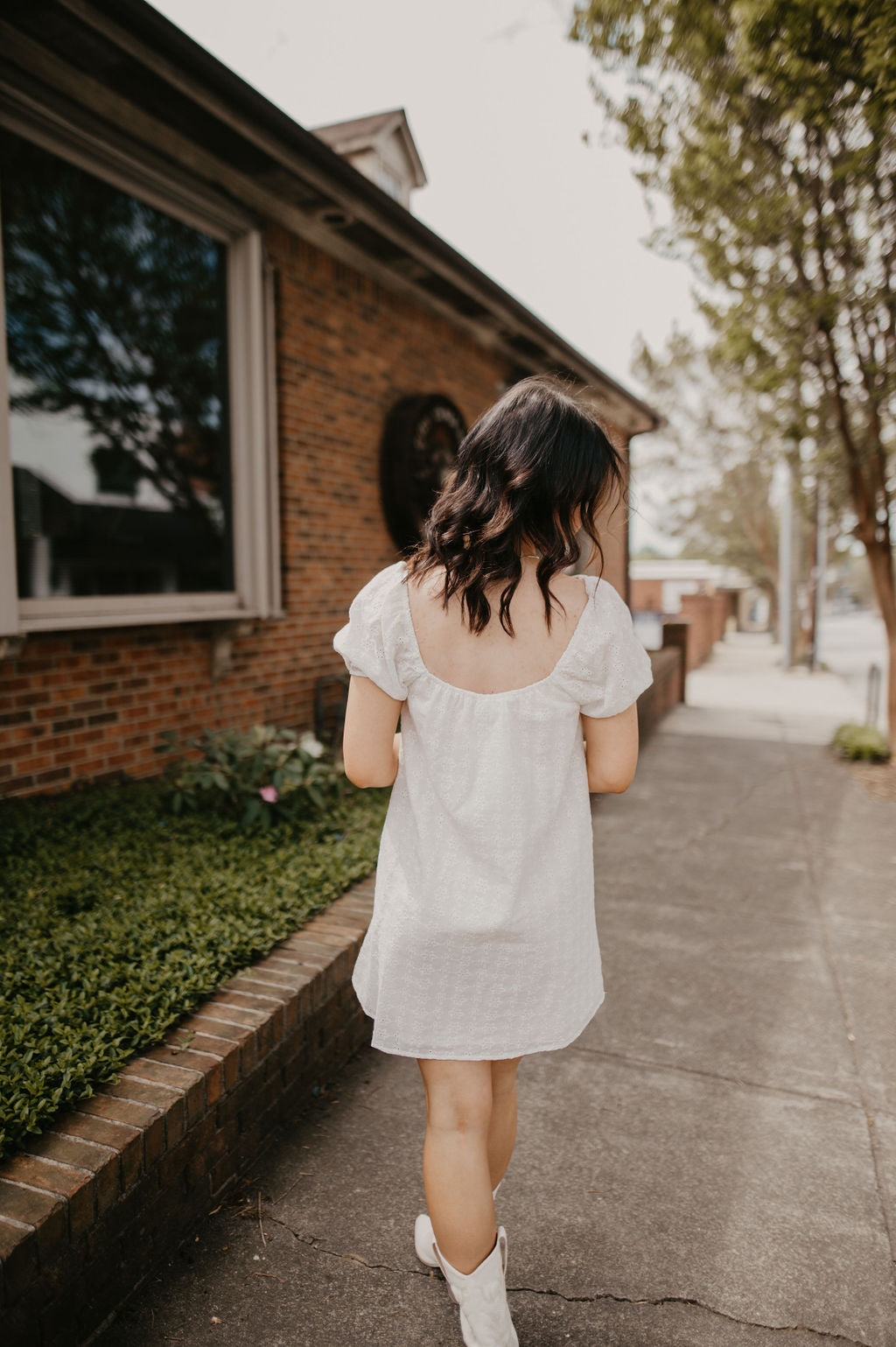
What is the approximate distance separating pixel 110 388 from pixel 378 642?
3.47 metres

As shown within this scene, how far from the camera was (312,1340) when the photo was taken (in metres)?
1.61

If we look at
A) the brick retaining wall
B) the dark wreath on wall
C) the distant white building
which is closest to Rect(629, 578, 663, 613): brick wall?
the distant white building

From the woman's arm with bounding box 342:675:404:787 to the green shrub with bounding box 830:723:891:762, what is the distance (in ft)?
22.7

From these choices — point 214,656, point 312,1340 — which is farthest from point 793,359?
point 312,1340

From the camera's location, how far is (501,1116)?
166 centimetres

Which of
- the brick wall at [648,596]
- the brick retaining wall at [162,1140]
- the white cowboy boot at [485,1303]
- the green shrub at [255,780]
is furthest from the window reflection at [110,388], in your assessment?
the brick wall at [648,596]

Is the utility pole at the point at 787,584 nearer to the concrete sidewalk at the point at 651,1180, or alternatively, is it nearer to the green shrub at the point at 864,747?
the green shrub at the point at 864,747

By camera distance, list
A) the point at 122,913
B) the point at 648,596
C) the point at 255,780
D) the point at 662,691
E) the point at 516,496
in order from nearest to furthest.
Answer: the point at 516,496 → the point at 122,913 → the point at 255,780 → the point at 662,691 → the point at 648,596

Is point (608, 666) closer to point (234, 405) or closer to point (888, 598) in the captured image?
point (234, 405)

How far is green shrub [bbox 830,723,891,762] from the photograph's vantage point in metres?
7.34

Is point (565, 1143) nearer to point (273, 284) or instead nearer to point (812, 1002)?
point (812, 1002)

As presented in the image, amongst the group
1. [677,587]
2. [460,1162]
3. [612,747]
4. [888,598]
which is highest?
[677,587]

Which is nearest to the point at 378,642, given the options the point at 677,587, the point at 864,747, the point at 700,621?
the point at 864,747

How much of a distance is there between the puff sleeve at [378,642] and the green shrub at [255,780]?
214 cm
